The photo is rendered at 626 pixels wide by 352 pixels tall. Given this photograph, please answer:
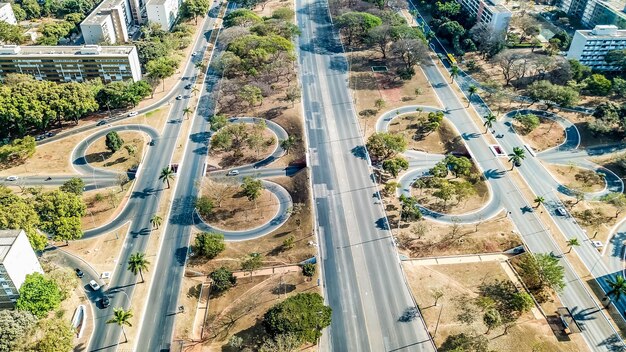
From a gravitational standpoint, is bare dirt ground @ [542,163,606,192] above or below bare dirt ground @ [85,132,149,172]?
Result: above

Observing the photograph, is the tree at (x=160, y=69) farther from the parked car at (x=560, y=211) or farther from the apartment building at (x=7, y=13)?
the parked car at (x=560, y=211)

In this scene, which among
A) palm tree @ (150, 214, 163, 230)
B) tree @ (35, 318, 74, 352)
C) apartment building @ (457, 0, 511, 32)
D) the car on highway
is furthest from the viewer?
apartment building @ (457, 0, 511, 32)

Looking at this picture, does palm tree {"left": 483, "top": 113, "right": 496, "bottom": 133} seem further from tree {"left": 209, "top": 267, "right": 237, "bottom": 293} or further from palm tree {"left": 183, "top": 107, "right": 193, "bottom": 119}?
palm tree {"left": 183, "top": 107, "right": 193, "bottom": 119}

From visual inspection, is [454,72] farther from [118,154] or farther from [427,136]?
[118,154]

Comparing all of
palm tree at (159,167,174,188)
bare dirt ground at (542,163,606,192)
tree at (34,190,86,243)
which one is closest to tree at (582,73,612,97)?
bare dirt ground at (542,163,606,192)

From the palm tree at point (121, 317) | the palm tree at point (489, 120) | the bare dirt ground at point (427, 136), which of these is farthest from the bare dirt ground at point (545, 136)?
the palm tree at point (121, 317)

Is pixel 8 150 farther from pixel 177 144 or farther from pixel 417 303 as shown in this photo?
pixel 417 303
